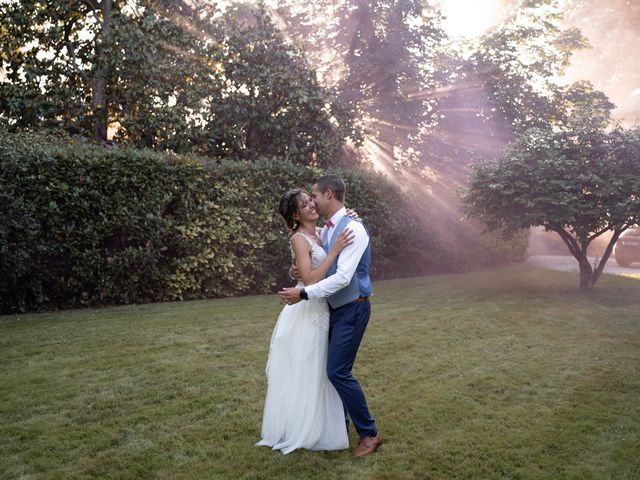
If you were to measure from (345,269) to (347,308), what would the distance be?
40cm

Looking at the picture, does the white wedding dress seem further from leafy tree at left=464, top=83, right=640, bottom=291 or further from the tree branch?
the tree branch

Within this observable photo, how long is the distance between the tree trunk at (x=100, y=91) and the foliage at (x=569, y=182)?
900cm

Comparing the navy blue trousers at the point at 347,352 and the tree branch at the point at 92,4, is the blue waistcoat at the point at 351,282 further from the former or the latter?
the tree branch at the point at 92,4

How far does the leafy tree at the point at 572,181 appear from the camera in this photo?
12305 mm

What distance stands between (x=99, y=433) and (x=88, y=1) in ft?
42.8

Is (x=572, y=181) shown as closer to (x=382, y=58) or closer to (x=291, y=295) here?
(x=291, y=295)

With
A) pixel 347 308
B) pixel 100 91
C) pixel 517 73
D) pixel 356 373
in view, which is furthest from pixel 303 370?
pixel 517 73

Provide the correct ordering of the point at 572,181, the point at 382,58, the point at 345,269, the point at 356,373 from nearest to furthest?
the point at 345,269
the point at 356,373
the point at 572,181
the point at 382,58

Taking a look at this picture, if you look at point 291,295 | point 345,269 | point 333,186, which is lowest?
point 291,295

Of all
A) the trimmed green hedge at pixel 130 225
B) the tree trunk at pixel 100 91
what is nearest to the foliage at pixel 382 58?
the tree trunk at pixel 100 91

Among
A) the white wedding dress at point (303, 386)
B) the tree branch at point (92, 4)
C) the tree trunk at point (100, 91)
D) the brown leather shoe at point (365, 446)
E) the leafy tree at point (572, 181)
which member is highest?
the tree branch at point (92, 4)

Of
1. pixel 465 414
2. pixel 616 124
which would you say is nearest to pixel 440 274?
pixel 616 124

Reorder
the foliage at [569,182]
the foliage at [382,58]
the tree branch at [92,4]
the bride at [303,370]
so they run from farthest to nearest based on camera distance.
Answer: the foliage at [382,58], the tree branch at [92,4], the foliage at [569,182], the bride at [303,370]

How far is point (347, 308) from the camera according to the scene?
14.9 feet
